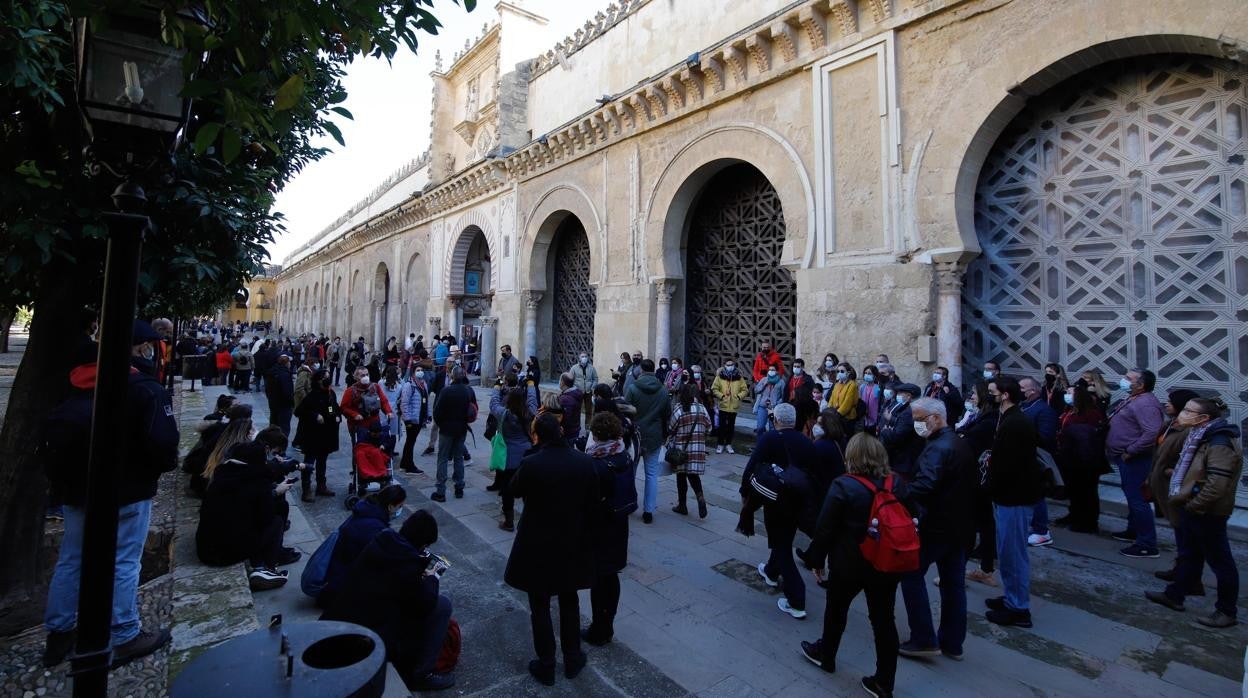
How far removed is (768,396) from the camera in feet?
29.3

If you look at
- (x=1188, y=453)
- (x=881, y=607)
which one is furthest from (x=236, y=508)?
(x=1188, y=453)

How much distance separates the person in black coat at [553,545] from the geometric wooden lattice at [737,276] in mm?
7731

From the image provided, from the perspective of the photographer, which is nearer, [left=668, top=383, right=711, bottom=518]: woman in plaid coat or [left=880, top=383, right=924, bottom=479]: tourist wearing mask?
[left=880, top=383, right=924, bottom=479]: tourist wearing mask

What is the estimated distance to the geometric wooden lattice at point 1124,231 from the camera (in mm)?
A: 6195

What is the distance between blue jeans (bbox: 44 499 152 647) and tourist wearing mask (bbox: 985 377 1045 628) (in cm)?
520

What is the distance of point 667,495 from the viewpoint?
7.00 meters

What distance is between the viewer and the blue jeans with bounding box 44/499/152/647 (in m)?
3.01

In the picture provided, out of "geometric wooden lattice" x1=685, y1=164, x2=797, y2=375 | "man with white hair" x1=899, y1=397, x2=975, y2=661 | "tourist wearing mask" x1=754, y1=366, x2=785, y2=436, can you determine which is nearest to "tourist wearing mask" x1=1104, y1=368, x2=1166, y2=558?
"man with white hair" x1=899, y1=397, x2=975, y2=661

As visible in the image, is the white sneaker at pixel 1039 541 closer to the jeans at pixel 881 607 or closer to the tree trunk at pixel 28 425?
the jeans at pixel 881 607

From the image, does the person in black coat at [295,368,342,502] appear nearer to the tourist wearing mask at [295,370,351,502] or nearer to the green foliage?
the tourist wearing mask at [295,370,351,502]

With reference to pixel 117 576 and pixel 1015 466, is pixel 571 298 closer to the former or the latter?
pixel 1015 466

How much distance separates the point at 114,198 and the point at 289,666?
1.66 m

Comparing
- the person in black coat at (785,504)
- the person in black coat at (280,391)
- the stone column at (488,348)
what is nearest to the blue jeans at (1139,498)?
the person in black coat at (785,504)

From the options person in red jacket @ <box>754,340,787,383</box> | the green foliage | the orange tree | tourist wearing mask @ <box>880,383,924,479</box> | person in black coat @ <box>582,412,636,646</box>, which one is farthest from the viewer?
person in red jacket @ <box>754,340,787,383</box>
